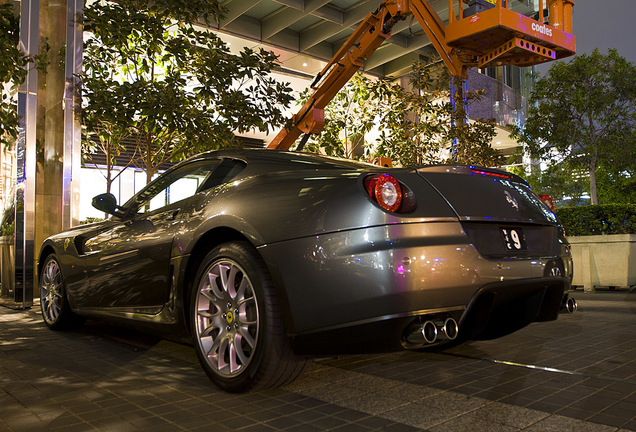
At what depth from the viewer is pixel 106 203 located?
4.10m

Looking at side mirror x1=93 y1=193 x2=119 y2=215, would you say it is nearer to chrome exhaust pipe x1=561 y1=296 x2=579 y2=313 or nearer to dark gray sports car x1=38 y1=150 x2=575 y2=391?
dark gray sports car x1=38 y1=150 x2=575 y2=391

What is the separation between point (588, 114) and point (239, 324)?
1840 centimetres

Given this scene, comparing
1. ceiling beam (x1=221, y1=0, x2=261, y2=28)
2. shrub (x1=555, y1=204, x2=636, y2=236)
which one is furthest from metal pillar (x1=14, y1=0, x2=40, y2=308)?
shrub (x1=555, y1=204, x2=636, y2=236)

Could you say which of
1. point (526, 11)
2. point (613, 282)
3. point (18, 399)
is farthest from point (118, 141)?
point (526, 11)

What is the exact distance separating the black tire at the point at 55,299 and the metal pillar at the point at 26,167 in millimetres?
1816

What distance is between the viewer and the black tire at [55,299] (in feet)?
16.1

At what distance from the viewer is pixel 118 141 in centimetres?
904

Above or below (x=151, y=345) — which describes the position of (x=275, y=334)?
above

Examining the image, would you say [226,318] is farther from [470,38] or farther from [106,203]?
[470,38]

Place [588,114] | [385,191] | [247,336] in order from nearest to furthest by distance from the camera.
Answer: [385,191]
[247,336]
[588,114]

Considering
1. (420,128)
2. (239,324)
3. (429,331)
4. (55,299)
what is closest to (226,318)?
(239,324)

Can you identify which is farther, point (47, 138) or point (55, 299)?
point (47, 138)

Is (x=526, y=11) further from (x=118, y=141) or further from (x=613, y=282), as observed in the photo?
(x=118, y=141)

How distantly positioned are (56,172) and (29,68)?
1610mm
